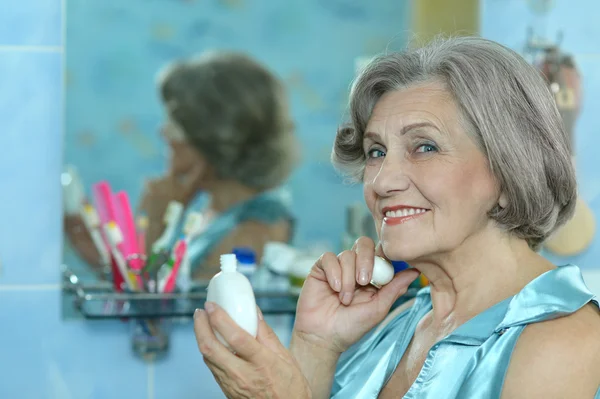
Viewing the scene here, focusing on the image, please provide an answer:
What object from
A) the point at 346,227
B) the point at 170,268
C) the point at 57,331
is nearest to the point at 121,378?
the point at 57,331

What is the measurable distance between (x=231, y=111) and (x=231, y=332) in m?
0.94

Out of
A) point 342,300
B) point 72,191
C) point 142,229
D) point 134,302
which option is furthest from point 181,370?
point 342,300

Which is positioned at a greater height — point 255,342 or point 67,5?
point 67,5

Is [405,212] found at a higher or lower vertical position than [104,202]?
higher

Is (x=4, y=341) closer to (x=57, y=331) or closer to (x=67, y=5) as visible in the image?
(x=57, y=331)

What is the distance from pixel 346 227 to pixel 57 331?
72cm

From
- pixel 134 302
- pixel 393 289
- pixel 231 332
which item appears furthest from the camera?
pixel 134 302

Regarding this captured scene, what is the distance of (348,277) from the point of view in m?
1.42

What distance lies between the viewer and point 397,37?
80.7 inches

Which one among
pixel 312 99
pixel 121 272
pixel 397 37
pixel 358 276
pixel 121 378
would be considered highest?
pixel 397 37

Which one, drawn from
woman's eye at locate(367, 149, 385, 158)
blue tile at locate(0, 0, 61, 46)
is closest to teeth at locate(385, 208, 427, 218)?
woman's eye at locate(367, 149, 385, 158)

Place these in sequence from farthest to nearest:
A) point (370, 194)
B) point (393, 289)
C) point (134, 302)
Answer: point (134, 302)
point (393, 289)
point (370, 194)

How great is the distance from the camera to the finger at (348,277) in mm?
1416

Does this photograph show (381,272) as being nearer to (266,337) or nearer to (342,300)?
(342,300)
